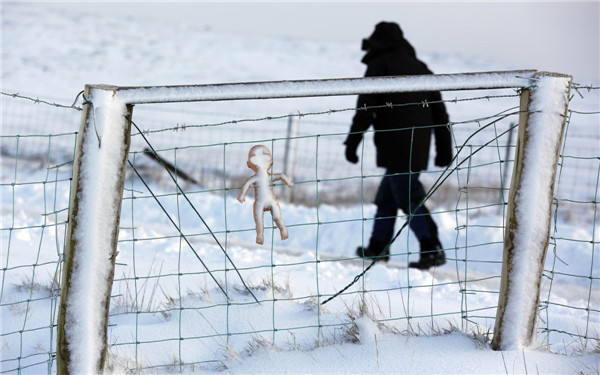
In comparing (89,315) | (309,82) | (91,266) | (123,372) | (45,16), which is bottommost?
(123,372)

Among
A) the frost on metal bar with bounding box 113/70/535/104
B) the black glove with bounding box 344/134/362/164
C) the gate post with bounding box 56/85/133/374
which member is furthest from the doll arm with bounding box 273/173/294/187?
the black glove with bounding box 344/134/362/164

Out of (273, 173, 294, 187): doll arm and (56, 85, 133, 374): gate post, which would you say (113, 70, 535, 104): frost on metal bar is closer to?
(56, 85, 133, 374): gate post

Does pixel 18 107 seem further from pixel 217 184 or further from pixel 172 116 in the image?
pixel 217 184

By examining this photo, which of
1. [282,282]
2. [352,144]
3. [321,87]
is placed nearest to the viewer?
[321,87]

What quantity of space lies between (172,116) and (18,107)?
145 inches

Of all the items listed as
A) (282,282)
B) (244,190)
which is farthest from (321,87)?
(282,282)

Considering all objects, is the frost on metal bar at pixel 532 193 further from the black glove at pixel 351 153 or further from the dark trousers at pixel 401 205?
the black glove at pixel 351 153

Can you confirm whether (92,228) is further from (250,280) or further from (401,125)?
(401,125)

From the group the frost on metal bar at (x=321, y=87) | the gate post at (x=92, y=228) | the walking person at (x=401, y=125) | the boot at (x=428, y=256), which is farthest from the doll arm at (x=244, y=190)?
the boot at (x=428, y=256)

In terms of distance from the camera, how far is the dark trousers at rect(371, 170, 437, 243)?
17.5 ft

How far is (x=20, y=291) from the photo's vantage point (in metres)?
4.04

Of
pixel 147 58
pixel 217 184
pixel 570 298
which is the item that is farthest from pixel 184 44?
pixel 570 298

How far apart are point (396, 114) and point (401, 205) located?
2.29 ft

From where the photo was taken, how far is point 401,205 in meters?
5.38
